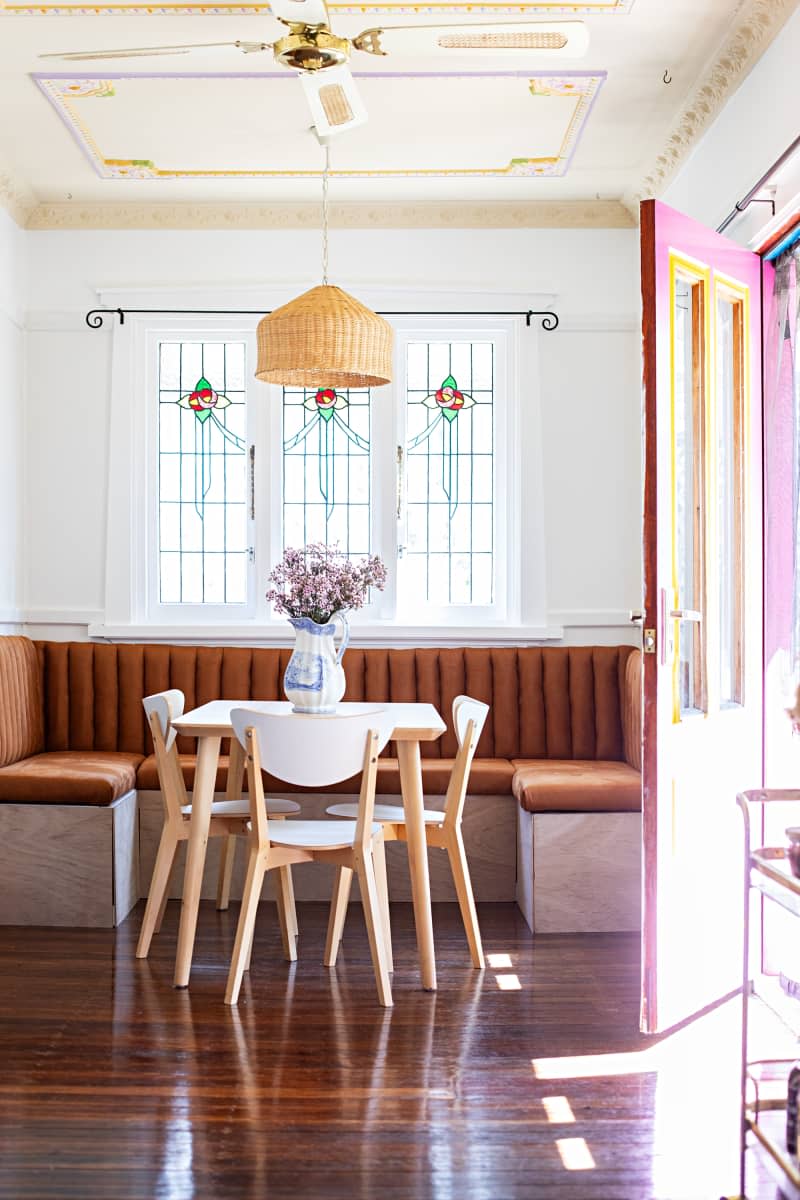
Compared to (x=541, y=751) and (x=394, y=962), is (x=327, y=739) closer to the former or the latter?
(x=394, y=962)

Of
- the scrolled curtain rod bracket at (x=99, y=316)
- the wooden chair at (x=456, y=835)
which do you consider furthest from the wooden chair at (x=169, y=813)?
the scrolled curtain rod bracket at (x=99, y=316)

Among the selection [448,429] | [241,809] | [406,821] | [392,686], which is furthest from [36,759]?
[448,429]

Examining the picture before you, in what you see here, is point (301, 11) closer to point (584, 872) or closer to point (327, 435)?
point (327, 435)

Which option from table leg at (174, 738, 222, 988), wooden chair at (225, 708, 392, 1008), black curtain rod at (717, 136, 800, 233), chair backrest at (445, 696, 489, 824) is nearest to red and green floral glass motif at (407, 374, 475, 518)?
black curtain rod at (717, 136, 800, 233)

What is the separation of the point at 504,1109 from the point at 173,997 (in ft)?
4.37

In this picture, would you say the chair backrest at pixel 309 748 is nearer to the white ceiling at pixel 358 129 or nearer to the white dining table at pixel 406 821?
the white dining table at pixel 406 821

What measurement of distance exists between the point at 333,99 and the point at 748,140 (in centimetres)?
160

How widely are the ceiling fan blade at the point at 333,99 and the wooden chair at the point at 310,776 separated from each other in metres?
1.89

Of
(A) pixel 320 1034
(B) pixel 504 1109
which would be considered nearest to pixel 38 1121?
(A) pixel 320 1034

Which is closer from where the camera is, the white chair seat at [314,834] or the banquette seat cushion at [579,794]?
the white chair seat at [314,834]

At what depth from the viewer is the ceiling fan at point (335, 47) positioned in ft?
10.7

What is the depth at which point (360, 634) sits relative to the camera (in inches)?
236

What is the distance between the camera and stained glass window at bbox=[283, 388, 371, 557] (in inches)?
242

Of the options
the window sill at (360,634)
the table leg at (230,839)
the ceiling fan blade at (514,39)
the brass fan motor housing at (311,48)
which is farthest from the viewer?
the window sill at (360,634)
